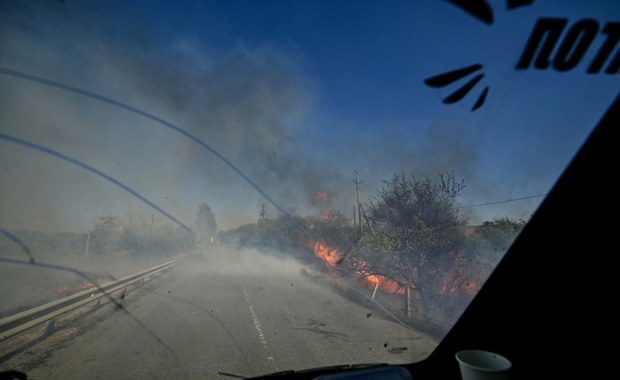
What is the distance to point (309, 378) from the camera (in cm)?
240

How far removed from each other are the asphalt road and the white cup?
117 inches

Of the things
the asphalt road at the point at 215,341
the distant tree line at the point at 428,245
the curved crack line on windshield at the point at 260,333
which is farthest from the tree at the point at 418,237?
the curved crack line on windshield at the point at 260,333

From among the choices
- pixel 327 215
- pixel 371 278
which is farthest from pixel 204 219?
pixel 371 278

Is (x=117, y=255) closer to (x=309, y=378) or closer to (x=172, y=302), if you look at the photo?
(x=172, y=302)

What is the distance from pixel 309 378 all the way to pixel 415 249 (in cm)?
942

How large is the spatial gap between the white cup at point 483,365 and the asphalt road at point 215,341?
2975mm

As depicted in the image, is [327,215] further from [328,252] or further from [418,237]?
[418,237]

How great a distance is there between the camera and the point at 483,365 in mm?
2111

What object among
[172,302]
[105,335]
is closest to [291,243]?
[172,302]

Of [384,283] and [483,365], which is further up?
[483,365]

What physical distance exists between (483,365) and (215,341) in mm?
5835

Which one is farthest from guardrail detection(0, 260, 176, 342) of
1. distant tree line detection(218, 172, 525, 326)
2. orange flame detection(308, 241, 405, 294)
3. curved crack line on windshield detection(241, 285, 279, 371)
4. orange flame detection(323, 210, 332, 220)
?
orange flame detection(323, 210, 332, 220)

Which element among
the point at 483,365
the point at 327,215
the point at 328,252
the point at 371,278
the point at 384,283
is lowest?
the point at 384,283

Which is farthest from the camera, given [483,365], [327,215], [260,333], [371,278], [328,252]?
[327,215]
